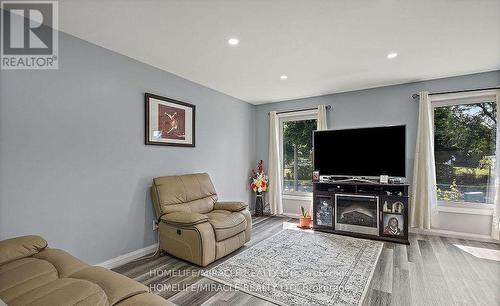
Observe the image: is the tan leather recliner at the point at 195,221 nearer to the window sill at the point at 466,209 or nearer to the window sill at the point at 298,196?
the window sill at the point at 298,196

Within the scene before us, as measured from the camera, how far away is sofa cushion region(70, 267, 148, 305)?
1.23 metres

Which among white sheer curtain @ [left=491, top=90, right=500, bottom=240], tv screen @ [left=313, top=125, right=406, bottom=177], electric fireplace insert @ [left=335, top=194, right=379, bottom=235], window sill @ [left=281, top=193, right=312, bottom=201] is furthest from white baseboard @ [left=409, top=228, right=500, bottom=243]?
window sill @ [left=281, top=193, right=312, bottom=201]

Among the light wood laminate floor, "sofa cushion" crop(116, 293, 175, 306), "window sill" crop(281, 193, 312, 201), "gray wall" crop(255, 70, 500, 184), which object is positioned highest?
"gray wall" crop(255, 70, 500, 184)

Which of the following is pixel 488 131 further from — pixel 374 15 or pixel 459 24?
pixel 374 15

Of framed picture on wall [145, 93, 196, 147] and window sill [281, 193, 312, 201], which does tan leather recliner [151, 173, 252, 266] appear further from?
window sill [281, 193, 312, 201]

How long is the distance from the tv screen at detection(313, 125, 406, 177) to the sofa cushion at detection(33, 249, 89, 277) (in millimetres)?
3549

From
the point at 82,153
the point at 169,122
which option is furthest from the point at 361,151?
the point at 82,153

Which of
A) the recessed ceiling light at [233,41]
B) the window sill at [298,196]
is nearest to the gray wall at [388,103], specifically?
the window sill at [298,196]

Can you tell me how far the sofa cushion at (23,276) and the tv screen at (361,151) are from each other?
370 cm

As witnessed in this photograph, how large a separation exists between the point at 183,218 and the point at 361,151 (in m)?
2.94

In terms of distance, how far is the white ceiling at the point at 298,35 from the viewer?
1.96 meters

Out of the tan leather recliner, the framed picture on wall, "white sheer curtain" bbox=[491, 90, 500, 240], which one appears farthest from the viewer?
"white sheer curtain" bbox=[491, 90, 500, 240]

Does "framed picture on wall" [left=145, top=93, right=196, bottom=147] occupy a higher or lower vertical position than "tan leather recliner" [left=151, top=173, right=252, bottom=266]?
higher

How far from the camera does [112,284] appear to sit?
Result: 1313 millimetres
